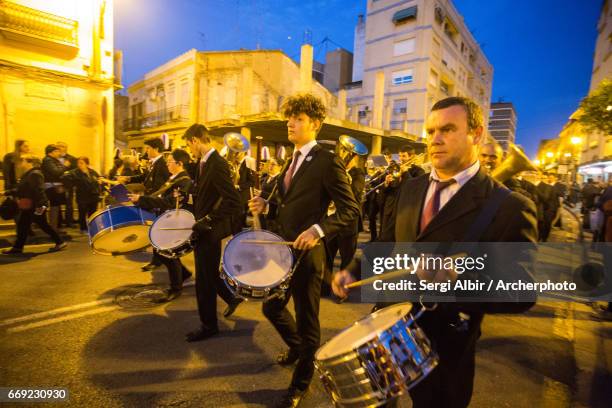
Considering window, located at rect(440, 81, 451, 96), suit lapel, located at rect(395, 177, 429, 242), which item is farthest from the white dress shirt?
window, located at rect(440, 81, 451, 96)

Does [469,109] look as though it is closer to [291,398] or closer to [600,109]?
[291,398]

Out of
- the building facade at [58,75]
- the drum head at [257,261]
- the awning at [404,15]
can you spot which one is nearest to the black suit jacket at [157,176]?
the drum head at [257,261]

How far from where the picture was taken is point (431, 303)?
1615 mm

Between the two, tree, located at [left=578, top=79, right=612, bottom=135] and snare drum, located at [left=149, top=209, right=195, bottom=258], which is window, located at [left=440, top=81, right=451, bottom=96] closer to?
tree, located at [left=578, top=79, right=612, bottom=135]

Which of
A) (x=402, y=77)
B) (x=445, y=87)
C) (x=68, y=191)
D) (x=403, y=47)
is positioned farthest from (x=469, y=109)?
(x=445, y=87)

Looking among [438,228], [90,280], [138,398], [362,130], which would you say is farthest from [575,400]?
[362,130]

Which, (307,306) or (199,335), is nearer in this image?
(307,306)

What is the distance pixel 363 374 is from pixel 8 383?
302 centimetres

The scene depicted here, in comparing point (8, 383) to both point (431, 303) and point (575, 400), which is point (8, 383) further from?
point (575, 400)

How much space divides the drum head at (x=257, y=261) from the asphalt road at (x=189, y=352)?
1044 millimetres

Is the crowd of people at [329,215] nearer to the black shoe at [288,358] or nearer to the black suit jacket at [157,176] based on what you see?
the black shoe at [288,358]

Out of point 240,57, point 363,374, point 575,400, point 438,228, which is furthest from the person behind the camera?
point 240,57

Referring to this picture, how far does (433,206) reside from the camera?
66.7 inches

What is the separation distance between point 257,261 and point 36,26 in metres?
13.8
